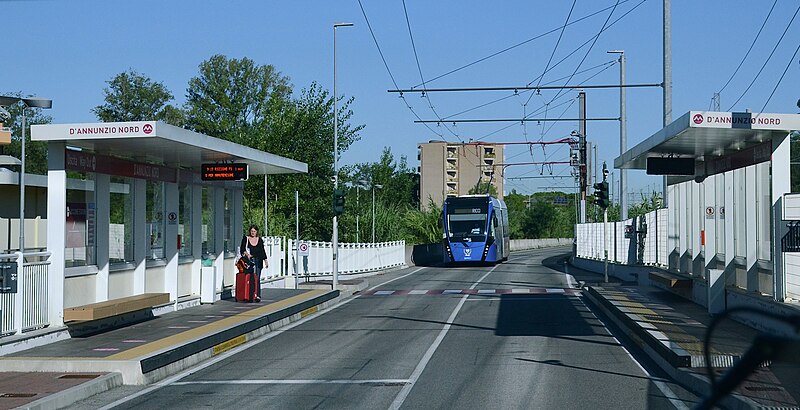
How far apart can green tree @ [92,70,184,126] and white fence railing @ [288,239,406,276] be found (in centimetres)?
3192

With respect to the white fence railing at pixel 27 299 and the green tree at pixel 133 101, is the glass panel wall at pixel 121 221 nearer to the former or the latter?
the white fence railing at pixel 27 299

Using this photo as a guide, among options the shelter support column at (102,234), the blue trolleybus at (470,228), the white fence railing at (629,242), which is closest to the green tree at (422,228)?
the white fence railing at (629,242)

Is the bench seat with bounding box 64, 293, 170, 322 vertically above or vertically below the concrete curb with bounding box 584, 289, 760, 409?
above

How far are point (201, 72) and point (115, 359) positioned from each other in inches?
2987

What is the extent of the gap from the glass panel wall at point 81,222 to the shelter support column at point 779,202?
11456mm

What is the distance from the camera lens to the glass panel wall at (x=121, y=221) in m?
18.5

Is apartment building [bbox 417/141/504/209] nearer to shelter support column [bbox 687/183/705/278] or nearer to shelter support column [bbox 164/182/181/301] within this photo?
shelter support column [bbox 687/183/705/278]

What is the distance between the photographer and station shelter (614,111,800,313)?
1580cm

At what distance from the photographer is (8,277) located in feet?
45.9

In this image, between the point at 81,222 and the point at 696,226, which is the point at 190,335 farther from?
the point at 696,226

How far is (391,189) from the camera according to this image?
10131cm

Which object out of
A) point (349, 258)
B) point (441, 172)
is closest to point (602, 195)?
point (349, 258)

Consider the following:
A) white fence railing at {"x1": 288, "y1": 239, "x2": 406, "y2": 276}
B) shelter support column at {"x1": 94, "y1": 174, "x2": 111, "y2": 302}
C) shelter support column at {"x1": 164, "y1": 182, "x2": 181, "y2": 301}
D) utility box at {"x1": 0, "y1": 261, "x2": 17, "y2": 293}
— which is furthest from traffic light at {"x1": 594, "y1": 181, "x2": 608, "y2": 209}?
utility box at {"x1": 0, "y1": 261, "x2": 17, "y2": 293}

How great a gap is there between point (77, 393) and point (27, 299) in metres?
3.91
